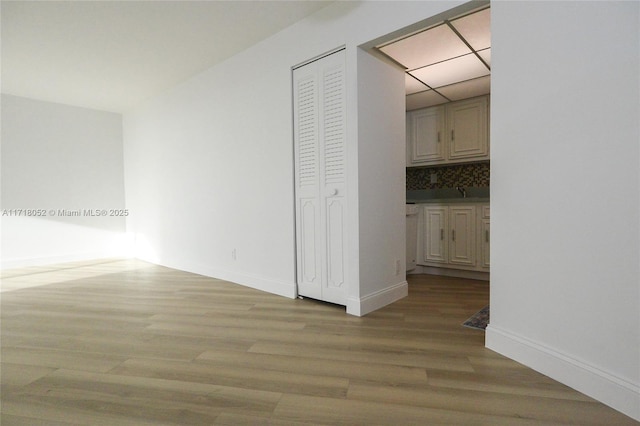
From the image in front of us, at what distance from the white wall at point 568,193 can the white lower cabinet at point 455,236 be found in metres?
2.03

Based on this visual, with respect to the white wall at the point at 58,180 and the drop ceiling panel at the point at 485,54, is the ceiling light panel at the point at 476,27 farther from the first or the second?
the white wall at the point at 58,180

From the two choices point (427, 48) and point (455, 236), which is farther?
point (455, 236)

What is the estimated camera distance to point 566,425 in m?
1.26

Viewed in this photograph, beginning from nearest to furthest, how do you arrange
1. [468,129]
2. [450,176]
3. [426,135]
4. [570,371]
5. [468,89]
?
[570,371] < [468,89] < [468,129] < [426,135] < [450,176]

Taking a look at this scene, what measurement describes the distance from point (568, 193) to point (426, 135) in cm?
305

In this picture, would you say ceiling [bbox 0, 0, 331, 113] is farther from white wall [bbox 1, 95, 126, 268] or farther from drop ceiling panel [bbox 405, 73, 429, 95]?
drop ceiling panel [bbox 405, 73, 429, 95]

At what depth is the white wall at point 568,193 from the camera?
133cm

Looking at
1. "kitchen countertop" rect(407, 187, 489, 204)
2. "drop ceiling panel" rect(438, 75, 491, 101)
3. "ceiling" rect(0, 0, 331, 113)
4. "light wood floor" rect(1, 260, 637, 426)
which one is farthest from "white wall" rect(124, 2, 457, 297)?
"drop ceiling panel" rect(438, 75, 491, 101)

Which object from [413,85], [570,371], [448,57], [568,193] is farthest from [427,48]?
[570,371]

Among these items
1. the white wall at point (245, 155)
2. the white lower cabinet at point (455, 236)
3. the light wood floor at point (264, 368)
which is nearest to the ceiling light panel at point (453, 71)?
the white wall at point (245, 155)

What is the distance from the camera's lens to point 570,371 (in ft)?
5.02

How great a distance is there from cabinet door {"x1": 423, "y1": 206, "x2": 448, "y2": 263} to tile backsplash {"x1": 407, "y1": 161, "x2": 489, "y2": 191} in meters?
0.62

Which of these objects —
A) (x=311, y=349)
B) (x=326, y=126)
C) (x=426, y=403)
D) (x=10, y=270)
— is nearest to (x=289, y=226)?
(x=326, y=126)

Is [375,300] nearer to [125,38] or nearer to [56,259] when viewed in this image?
[125,38]
